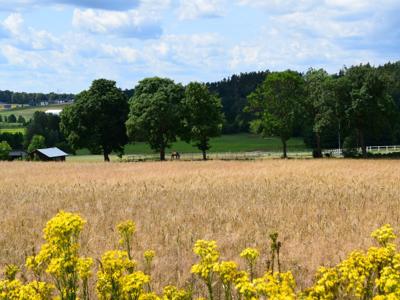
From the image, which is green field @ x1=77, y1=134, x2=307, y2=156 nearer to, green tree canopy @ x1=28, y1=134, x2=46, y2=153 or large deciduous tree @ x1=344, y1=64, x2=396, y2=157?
green tree canopy @ x1=28, y1=134, x2=46, y2=153

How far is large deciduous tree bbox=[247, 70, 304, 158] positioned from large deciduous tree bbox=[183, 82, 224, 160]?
597 centimetres

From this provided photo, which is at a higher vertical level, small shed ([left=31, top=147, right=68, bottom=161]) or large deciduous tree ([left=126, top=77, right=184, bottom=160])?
large deciduous tree ([left=126, top=77, right=184, bottom=160])

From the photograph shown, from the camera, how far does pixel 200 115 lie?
2427 inches

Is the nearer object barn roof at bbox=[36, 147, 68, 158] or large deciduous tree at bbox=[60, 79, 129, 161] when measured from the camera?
large deciduous tree at bbox=[60, 79, 129, 161]

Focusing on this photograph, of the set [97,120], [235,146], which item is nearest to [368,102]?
[97,120]

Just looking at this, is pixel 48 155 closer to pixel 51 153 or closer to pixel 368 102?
pixel 51 153

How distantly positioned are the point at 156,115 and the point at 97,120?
894 cm

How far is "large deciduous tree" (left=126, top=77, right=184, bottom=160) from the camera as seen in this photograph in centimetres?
5975

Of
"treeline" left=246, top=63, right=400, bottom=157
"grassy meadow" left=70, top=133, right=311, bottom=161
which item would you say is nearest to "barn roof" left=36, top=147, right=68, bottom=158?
"grassy meadow" left=70, top=133, right=311, bottom=161

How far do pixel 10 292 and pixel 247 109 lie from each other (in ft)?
209

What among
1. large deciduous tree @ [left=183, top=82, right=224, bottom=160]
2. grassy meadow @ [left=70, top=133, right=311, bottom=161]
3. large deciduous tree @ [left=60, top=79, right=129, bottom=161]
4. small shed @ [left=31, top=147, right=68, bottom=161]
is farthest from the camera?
grassy meadow @ [left=70, top=133, right=311, bottom=161]

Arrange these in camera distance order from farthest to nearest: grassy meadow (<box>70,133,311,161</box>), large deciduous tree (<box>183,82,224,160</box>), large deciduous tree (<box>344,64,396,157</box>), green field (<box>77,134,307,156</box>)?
green field (<box>77,134,307,156</box>) < grassy meadow (<box>70,133,311,161</box>) < large deciduous tree (<box>183,82,224,160</box>) < large deciduous tree (<box>344,64,396,157</box>)

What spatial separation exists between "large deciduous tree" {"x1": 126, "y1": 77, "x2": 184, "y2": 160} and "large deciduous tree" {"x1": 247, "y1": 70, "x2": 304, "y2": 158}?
1072cm

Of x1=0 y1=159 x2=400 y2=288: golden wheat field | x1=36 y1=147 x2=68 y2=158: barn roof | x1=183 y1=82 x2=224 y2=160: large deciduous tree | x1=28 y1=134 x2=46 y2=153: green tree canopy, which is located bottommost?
x1=0 y1=159 x2=400 y2=288: golden wheat field
